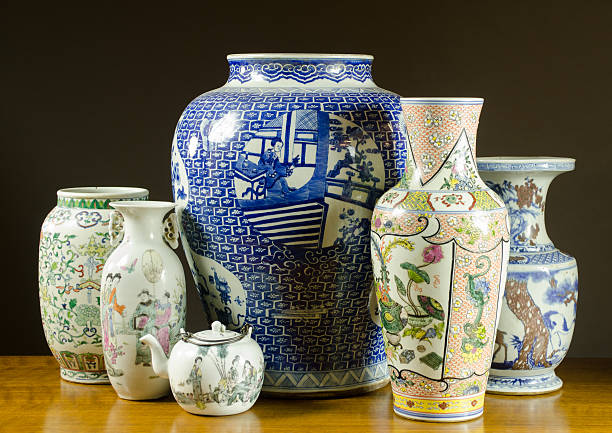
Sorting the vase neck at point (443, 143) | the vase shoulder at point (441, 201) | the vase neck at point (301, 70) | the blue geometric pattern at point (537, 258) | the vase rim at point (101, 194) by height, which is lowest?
the blue geometric pattern at point (537, 258)

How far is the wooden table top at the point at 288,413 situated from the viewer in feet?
6.10

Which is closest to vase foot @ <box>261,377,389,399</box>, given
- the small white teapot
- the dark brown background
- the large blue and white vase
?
the large blue and white vase

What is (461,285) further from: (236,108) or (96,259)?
(96,259)

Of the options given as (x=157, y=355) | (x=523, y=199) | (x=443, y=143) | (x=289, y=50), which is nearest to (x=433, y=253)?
(x=443, y=143)

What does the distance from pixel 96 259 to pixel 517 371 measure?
2.54 feet


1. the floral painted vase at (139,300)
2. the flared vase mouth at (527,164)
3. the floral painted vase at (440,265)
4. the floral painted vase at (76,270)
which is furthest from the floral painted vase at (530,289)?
the floral painted vase at (76,270)

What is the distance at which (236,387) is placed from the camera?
1879 millimetres

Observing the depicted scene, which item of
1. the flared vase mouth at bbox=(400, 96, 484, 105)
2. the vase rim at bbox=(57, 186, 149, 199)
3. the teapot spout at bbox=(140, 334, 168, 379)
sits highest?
the flared vase mouth at bbox=(400, 96, 484, 105)

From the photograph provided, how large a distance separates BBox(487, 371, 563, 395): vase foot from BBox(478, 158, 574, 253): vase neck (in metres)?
0.23

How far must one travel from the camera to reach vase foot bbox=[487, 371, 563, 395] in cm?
203

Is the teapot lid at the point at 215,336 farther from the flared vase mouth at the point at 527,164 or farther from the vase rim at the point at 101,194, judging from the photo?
the flared vase mouth at the point at 527,164

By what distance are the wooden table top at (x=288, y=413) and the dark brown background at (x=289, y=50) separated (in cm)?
77

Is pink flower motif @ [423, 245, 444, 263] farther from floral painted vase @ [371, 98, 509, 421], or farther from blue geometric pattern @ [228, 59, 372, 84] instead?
blue geometric pattern @ [228, 59, 372, 84]
